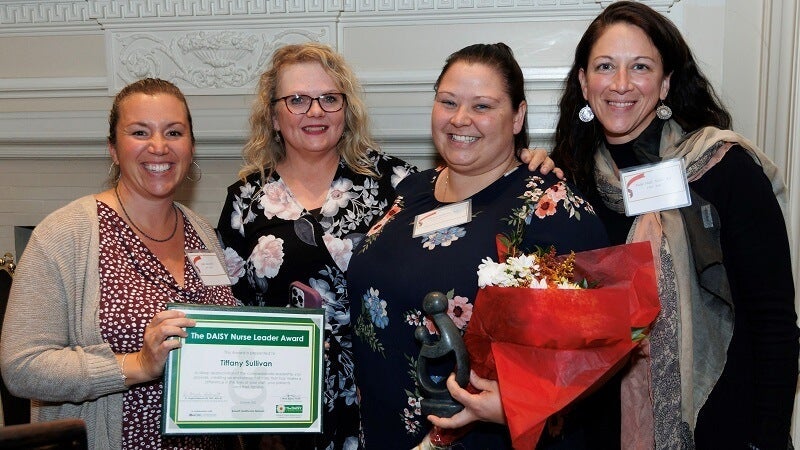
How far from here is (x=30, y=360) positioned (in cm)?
200

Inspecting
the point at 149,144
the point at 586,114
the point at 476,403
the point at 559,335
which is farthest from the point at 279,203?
the point at 559,335

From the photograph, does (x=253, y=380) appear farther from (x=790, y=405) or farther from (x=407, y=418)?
(x=790, y=405)

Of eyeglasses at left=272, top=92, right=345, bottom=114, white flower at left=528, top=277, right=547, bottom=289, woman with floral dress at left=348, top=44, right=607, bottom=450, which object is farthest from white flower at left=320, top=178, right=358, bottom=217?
white flower at left=528, top=277, right=547, bottom=289

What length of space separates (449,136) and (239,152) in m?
1.57

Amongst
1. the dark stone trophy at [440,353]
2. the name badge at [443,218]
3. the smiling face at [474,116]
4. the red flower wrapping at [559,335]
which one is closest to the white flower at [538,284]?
the red flower wrapping at [559,335]

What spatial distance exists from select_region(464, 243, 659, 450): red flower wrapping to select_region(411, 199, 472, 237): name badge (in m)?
0.38

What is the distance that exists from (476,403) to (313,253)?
88 centimetres

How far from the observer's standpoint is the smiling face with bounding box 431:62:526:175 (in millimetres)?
2033

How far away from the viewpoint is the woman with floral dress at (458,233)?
1.94 meters

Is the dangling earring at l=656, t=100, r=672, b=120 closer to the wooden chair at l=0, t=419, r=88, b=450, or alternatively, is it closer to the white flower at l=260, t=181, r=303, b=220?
the white flower at l=260, t=181, r=303, b=220

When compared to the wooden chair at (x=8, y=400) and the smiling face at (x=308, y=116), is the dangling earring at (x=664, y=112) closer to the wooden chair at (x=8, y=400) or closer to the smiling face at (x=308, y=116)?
the smiling face at (x=308, y=116)

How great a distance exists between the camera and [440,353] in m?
1.68

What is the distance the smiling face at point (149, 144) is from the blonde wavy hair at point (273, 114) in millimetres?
345

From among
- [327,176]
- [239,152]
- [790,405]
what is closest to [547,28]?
[327,176]
